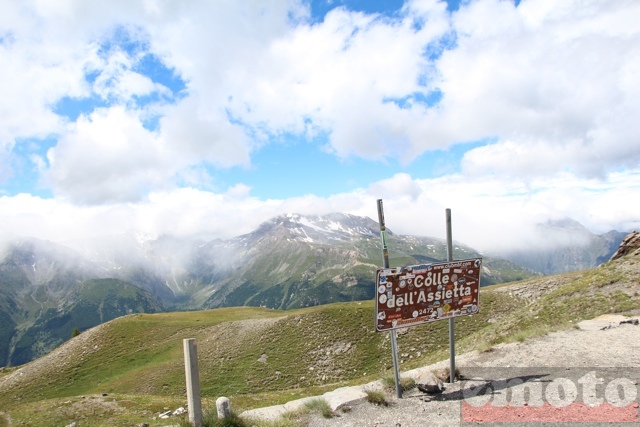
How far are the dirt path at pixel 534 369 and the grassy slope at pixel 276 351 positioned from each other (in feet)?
24.4

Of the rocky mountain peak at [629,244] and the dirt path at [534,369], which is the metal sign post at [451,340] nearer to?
the dirt path at [534,369]

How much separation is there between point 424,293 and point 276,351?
3648 cm

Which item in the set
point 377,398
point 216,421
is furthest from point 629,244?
point 216,421

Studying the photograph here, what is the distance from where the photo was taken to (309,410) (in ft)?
42.2

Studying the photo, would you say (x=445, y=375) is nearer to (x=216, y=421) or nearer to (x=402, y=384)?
(x=402, y=384)

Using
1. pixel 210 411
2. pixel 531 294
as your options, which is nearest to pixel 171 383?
pixel 210 411

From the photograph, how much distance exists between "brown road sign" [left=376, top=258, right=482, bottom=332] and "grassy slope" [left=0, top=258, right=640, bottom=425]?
14.1 metres

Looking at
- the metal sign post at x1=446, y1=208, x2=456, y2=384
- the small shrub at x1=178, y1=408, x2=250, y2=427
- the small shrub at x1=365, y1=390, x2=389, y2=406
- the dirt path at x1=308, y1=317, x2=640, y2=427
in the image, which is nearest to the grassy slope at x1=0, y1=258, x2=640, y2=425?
the dirt path at x1=308, y1=317, x2=640, y2=427

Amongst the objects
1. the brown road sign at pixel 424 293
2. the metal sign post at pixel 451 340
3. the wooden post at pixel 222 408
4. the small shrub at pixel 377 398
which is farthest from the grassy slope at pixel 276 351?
the brown road sign at pixel 424 293

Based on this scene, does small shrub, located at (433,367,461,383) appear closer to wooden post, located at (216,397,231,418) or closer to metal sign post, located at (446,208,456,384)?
metal sign post, located at (446,208,456,384)

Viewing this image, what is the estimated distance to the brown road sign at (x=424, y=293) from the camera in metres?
12.5

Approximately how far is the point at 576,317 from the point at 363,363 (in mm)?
21992

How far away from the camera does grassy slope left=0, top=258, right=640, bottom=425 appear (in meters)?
26.1

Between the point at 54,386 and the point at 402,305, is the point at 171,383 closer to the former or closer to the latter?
the point at 54,386
